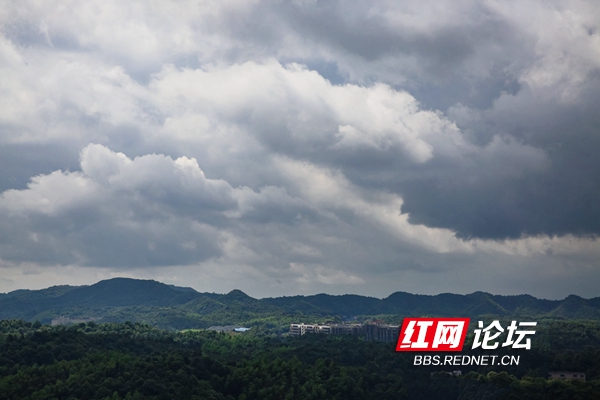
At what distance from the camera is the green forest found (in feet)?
287

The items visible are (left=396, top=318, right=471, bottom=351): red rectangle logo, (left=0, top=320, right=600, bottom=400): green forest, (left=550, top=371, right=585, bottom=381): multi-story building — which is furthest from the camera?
(left=550, top=371, right=585, bottom=381): multi-story building

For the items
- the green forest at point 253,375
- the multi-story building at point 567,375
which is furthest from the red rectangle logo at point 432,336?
the multi-story building at point 567,375

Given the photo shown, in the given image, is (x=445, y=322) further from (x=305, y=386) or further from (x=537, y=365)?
(x=537, y=365)

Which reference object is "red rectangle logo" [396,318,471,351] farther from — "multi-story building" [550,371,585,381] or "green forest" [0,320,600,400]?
"multi-story building" [550,371,585,381]

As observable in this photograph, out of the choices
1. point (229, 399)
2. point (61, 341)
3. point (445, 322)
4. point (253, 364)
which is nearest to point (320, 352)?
point (253, 364)

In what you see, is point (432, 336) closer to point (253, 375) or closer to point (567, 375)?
point (253, 375)

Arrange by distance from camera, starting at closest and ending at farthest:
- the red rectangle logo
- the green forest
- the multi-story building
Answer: the red rectangle logo → the green forest → the multi-story building

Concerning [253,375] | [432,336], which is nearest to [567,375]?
[432,336]

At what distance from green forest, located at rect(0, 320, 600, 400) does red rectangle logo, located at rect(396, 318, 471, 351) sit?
26107mm

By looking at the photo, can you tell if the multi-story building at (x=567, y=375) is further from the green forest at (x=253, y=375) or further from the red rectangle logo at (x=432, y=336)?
the red rectangle logo at (x=432, y=336)

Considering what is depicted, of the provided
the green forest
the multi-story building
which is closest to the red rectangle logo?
the green forest

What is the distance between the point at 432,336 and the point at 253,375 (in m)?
37.0

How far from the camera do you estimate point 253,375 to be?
101 meters

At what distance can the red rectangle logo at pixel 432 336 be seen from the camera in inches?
2918
